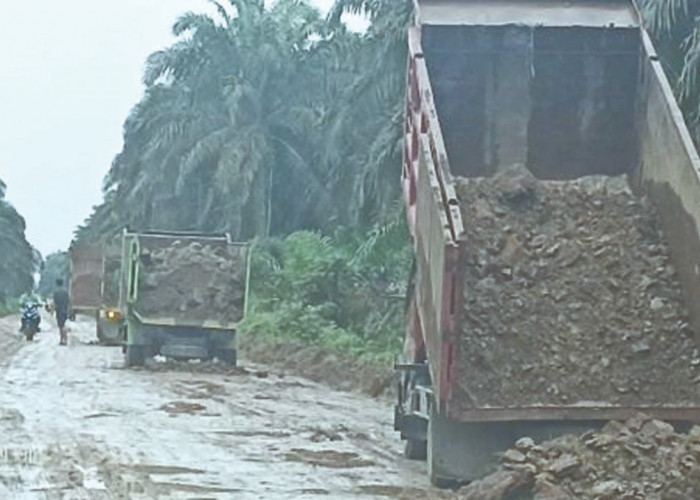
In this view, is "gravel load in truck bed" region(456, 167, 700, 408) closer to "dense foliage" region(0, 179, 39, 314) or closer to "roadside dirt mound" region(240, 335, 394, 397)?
"roadside dirt mound" region(240, 335, 394, 397)

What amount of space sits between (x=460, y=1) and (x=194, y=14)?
3061 cm

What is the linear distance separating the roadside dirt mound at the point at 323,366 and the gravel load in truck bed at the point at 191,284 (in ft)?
5.66

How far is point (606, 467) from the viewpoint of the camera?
340 inches

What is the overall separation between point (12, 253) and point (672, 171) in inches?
2720

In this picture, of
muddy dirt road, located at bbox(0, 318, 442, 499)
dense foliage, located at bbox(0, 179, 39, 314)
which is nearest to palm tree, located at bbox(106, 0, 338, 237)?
muddy dirt road, located at bbox(0, 318, 442, 499)

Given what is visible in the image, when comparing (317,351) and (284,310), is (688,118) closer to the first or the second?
(317,351)

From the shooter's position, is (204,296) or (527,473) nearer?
(527,473)

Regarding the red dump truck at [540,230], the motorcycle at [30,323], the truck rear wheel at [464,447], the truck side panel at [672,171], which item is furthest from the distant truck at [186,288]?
the motorcycle at [30,323]

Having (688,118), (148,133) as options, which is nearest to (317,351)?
(688,118)

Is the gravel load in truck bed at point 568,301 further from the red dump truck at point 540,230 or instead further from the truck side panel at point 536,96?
the truck side panel at point 536,96

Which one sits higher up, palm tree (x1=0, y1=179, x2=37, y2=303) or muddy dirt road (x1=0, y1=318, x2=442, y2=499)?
palm tree (x1=0, y1=179, x2=37, y2=303)

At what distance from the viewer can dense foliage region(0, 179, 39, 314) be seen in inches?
2982

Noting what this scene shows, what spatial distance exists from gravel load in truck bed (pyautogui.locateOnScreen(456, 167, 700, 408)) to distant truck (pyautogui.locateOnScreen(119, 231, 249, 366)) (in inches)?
420

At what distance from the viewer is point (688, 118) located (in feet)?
53.5
